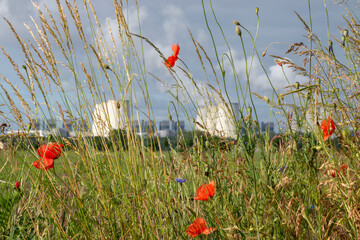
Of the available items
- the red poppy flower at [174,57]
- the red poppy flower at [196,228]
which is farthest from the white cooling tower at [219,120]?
the red poppy flower at [196,228]

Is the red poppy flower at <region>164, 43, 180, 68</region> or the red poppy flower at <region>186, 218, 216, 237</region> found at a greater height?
the red poppy flower at <region>164, 43, 180, 68</region>

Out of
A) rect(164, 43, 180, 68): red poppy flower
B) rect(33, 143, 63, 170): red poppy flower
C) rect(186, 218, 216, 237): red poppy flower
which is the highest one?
rect(164, 43, 180, 68): red poppy flower

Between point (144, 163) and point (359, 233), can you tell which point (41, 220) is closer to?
point (144, 163)

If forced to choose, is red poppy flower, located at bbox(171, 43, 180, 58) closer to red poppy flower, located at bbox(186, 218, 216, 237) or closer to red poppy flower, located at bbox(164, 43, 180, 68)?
red poppy flower, located at bbox(164, 43, 180, 68)

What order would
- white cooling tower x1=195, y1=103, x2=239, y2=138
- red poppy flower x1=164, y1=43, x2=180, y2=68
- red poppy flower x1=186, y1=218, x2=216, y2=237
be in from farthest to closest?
red poppy flower x1=164, y1=43, x2=180, y2=68 → white cooling tower x1=195, y1=103, x2=239, y2=138 → red poppy flower x1=186, y1=218, x2=216, y2=237

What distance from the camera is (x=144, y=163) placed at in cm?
159

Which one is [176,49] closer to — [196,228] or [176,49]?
[176,49]

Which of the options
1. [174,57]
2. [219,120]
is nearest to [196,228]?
[174,57]

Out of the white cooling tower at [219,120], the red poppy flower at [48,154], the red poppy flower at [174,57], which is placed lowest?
the red poppy flower at [48,154]

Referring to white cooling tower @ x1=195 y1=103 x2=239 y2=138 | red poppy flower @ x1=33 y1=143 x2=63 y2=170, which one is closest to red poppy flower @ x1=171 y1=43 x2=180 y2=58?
white cooling tower @ x1=195 y1=103 x2=239 y2=138

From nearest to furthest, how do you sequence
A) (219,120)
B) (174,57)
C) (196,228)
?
(196,228) < (174,57) < (219,120)

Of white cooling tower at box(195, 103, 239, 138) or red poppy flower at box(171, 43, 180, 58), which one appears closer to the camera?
white cooling tower at box(195, 103, 239, 138)

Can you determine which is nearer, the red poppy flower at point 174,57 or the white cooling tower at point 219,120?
the white cooling tower at point 219,120

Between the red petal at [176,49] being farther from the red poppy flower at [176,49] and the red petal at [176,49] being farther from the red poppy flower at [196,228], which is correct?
the red poppy flower at [196,228]
